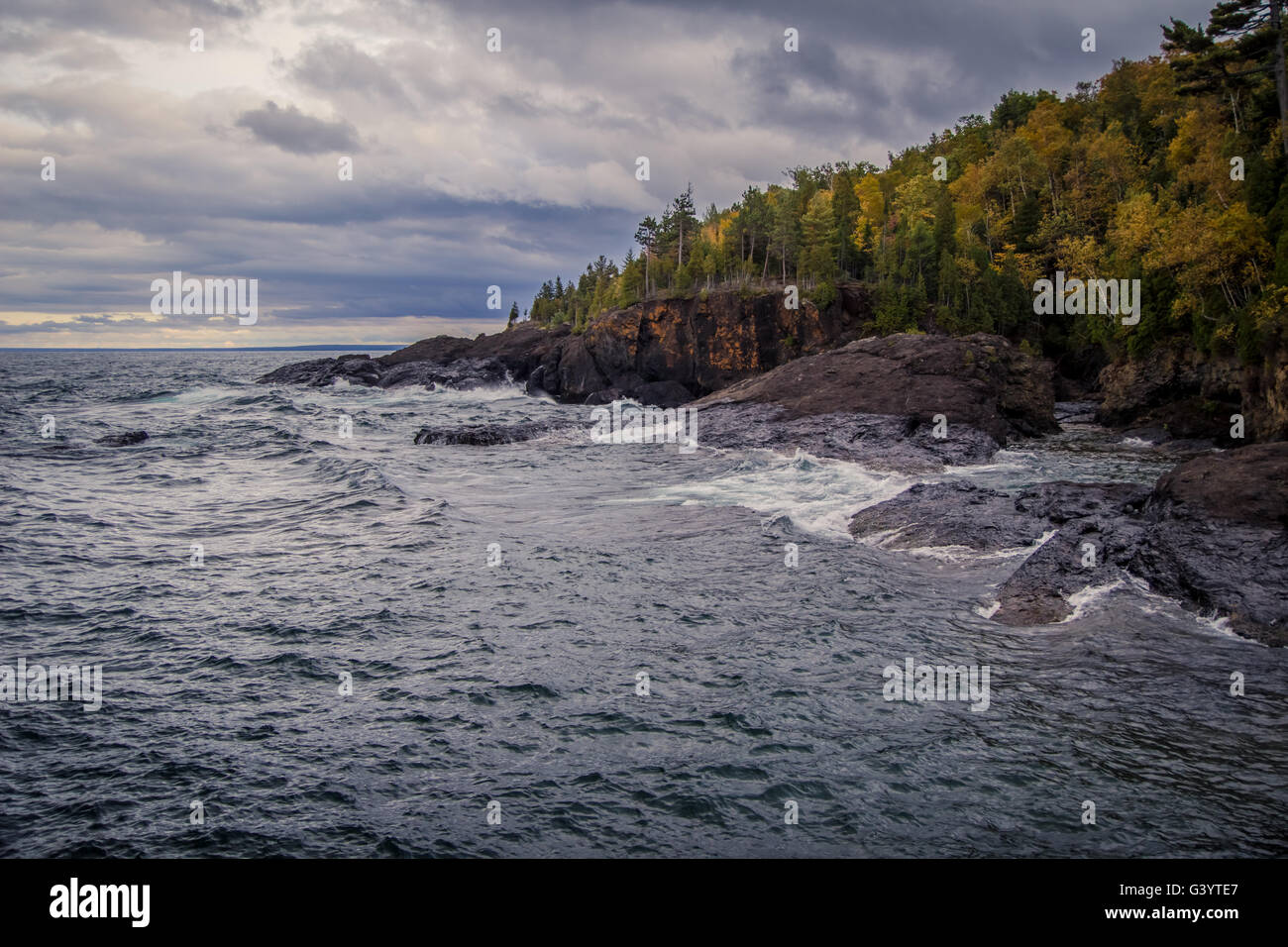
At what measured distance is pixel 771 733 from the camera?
10.3 meters

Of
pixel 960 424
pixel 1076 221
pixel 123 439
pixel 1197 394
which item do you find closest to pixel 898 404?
pixel 960 424

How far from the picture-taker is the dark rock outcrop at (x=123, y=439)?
39.2 m

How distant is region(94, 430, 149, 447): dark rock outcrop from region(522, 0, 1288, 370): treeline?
5338 centimetres

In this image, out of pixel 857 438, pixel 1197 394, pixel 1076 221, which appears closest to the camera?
pixel 857 438

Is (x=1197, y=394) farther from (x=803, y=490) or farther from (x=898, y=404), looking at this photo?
(x=803, y=490)

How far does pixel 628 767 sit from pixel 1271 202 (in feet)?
148

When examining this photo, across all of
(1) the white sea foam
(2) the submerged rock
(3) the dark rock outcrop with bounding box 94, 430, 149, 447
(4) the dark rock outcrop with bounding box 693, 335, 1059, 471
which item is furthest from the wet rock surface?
(3) the dark rock outcrop with bounding box 94, 430, 149, 447

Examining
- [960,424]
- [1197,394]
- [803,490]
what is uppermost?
[1197,394]

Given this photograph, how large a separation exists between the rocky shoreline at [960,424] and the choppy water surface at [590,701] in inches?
49.5

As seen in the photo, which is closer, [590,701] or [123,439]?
[590,701]

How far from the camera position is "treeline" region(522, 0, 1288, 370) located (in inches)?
1423

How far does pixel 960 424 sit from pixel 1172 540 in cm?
2159

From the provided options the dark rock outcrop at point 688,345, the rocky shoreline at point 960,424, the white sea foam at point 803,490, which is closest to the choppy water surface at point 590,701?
the white sea foam at point 803,490

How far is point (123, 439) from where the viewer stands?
39688mm
